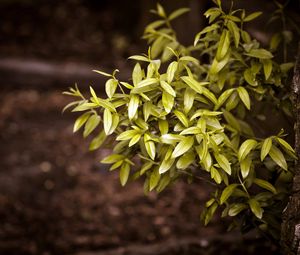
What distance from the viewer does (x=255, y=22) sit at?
3621mm

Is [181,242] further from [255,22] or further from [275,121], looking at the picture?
[255,22]

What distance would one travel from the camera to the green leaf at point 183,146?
1800mm

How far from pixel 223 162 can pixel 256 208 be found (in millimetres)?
307

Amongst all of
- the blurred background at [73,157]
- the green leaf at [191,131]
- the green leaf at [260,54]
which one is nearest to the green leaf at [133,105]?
the green leaf at [191,131]

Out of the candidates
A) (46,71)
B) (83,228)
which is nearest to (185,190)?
(83,228)

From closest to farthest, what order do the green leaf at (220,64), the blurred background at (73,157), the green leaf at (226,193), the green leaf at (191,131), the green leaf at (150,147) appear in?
the green leaf at (191,131) → the green leaf at (150,147) → the green leaf at (226,193) → the green leaf at (220,64) → the blurred background at (73,157)

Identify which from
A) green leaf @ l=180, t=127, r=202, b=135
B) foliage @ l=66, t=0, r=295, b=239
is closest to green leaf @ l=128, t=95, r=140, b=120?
foliage @ l=66, t=0, r=295, b=239

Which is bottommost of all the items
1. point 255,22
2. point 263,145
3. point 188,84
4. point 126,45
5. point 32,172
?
point 32,172

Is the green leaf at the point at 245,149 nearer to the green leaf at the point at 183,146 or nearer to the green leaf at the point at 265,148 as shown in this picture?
the green leaf at the point at 265,148

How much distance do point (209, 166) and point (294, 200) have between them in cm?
43

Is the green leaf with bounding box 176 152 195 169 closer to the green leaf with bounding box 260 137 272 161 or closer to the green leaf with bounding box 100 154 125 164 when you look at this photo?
the green leaf with bounding box 260 137 272 161

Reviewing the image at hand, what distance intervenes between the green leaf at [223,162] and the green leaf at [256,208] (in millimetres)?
271

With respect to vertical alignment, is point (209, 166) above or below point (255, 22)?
below

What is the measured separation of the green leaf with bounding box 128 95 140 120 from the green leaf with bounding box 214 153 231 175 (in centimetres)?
38
